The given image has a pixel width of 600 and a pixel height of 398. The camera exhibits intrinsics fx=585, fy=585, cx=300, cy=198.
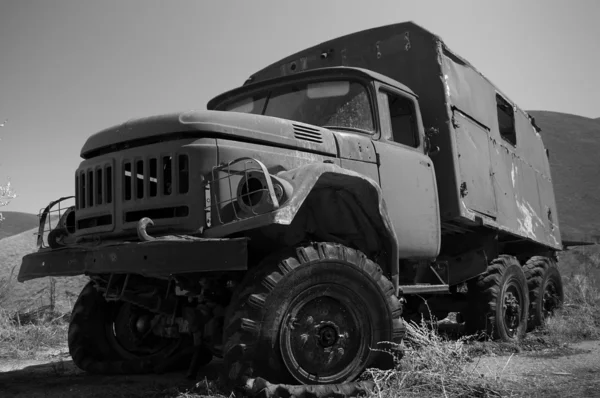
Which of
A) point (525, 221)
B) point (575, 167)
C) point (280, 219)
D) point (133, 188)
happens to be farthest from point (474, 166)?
point (575, 167)

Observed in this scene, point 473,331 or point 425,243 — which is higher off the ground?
point 425,243

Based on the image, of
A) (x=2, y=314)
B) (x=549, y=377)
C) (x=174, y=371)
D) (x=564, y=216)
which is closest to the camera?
(x=549, y=377)

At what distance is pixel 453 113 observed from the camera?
22.5 feet

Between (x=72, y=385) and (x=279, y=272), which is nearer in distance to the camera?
(x=279, y=272)

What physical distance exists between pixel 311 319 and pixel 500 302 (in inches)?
161

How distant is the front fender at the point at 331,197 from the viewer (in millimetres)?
4094

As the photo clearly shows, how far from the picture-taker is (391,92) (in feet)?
20.0

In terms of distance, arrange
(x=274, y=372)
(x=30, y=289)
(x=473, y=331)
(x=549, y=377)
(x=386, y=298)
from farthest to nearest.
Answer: (x=30, y=289) < (x=473, y=331) < (x=549, y=377) < (x=386, y=298) < (x=274, y=372)

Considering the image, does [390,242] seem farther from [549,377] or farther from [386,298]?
[549,377]

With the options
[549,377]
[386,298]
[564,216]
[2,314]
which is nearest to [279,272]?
[386,298]

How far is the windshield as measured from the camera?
5711 mm

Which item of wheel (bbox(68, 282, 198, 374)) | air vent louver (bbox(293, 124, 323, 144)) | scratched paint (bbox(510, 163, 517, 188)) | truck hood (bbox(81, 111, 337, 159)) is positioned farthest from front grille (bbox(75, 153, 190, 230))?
scratched paint (bbox(510, 163, 517, 188))

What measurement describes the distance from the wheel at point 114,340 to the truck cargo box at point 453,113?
3.41 metres

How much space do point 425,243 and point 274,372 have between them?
2469 millimetres
